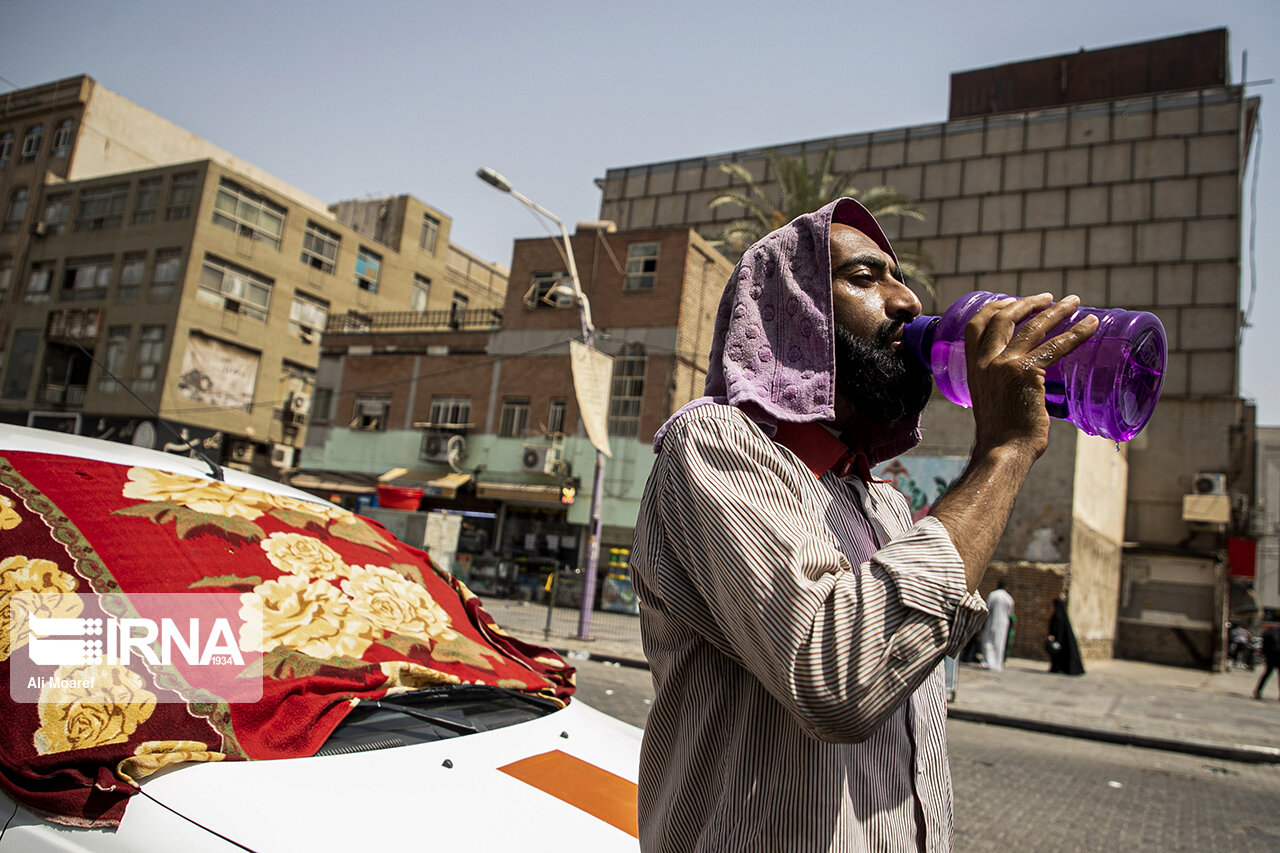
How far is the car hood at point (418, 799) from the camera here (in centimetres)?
173

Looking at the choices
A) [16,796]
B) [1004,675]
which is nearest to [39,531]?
[16,796]

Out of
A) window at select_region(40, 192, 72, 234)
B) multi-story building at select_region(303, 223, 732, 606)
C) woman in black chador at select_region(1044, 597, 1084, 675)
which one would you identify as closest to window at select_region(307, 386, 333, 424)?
multi-story building at select_region(303, 223, 732, 606)

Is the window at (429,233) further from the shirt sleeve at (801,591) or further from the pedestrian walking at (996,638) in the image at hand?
the shirt sleeve at (801,591)

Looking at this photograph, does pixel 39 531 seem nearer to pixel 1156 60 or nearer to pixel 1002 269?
pixel 1002 269

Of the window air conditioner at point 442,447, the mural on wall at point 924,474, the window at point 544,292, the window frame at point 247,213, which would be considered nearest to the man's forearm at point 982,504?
the mural on wall at point 924,474

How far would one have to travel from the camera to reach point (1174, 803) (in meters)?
6.94

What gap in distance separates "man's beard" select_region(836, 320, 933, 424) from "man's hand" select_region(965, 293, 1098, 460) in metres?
0.17

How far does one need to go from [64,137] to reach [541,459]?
104 ft

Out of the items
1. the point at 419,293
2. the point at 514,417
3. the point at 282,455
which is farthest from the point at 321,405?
the point at 419,293

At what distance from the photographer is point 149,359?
116 ft

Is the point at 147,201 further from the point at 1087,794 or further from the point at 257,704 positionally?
the point at 257,704

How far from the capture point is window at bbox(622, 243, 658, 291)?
27844 mm

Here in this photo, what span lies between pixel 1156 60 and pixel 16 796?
157ft

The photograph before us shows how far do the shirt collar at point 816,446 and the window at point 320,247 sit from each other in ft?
139
